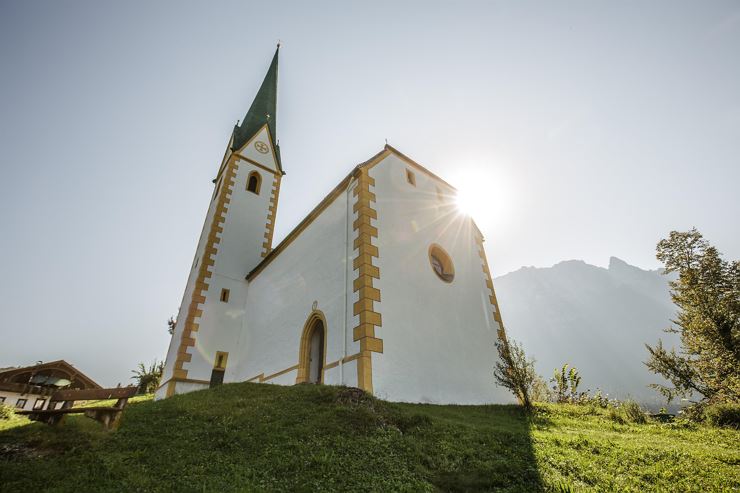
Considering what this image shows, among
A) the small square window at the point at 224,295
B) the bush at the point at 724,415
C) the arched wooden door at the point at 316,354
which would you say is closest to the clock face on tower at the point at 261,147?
the small square window at the point at 224,295

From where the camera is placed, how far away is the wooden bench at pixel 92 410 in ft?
16.7

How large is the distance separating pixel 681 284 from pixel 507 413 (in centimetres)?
1338

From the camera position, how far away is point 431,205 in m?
13.7

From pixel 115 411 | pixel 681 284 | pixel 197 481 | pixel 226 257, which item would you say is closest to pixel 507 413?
pixel 197 481

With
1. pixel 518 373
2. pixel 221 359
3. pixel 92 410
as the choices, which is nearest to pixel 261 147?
pixel 221 359

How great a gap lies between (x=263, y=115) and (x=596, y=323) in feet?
609

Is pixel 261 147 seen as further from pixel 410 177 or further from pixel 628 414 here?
pixel 628 414

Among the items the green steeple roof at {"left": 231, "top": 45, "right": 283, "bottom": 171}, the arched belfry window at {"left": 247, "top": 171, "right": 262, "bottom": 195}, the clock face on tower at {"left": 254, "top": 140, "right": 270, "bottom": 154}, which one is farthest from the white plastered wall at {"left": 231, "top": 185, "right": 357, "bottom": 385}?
the green steeple roof at {"left": 231, "top": 45, "right": 283, "bottom": 171}

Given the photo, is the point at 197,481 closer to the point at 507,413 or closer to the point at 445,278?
the point at 507,413

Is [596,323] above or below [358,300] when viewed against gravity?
above

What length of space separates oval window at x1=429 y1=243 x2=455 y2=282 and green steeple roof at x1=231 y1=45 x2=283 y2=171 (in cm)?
1371

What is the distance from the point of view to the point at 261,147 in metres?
22.2

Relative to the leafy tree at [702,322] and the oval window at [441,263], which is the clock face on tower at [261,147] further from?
the leafy tree at [702,322]

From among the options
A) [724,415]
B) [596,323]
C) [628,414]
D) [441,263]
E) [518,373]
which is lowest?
[724,415]
